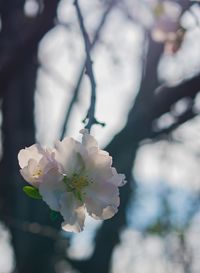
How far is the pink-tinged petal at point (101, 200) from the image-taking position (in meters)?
0.96

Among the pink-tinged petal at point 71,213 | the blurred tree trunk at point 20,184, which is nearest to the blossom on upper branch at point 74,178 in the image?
the pink-tinged petal at point 71,213

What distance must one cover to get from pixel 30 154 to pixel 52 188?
0.07 meters

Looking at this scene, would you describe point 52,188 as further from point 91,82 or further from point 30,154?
point 91,82

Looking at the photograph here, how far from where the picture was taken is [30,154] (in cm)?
95

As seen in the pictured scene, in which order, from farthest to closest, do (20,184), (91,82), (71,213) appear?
1. (20,184)
2. (91,82)
3. (71,213)

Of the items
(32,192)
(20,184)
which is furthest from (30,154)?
(20,184)

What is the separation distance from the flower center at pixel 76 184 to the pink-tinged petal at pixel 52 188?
0.04 feet

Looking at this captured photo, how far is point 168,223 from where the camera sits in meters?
5.30

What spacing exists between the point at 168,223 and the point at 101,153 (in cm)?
443

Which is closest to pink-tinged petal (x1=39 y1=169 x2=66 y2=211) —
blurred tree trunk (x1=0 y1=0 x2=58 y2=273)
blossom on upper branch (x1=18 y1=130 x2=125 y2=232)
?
blossom on upper branch (x1=18 y1=130 x2=125 y2=232)

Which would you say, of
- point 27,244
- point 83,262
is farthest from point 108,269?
point 27,244

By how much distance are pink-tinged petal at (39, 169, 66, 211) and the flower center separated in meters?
0.01

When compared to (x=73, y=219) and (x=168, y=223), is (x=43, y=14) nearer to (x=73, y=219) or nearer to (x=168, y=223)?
(x=73, y=219)

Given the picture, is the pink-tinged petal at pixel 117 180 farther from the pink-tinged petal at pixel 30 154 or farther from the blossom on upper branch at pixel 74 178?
the pink-tinged petal at pixel 30 154
